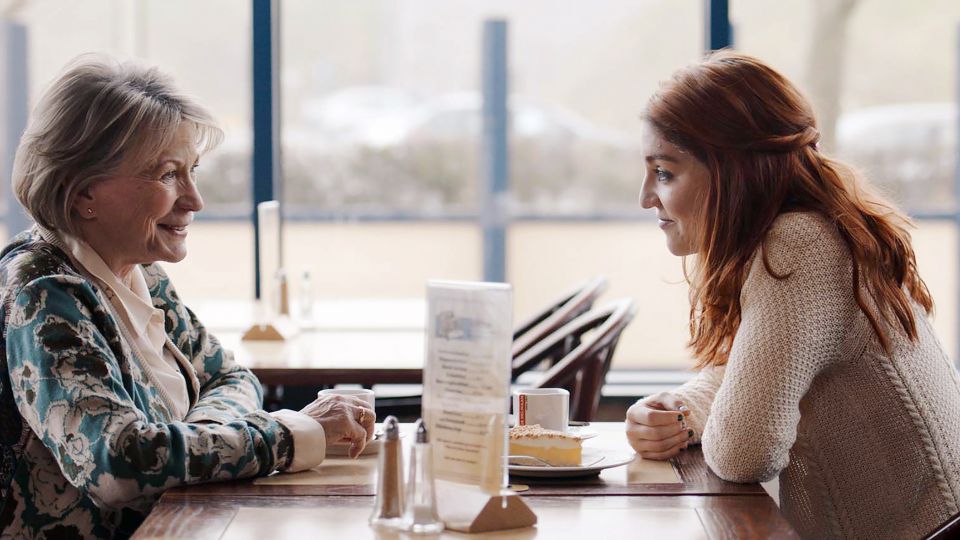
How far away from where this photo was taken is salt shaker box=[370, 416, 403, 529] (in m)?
1.50

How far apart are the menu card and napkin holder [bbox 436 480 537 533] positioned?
0.05 feet

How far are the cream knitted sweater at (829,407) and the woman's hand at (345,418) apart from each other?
519 millimetres

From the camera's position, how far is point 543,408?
6.33 ft

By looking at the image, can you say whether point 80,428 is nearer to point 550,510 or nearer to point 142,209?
point 142,209

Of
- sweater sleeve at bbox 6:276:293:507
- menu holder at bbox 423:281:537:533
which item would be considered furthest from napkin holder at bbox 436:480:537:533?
sweater sleeve at bbox 6:276:293:507

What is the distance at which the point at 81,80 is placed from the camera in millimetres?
1852

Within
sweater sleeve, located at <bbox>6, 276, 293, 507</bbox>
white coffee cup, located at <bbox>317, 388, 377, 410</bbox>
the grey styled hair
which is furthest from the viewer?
white coffee cup, located at <bbox>317, 388, 377, 410</bbox>

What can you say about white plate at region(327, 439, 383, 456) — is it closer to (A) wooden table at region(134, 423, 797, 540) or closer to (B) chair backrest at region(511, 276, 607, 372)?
(A) wooden table at region(134, 423, 797, 540)

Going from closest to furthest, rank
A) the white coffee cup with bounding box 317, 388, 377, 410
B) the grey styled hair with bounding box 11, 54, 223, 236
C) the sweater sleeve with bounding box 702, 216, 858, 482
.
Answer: the sweater sleeve with bounding box 702, 216, 858, 482 < the grey styled hair with bounding box 11, 54, 223, 236 < the white coffee cup with bounding box 317, 388, 377, 410

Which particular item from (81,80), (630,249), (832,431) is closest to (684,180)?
(832,431)

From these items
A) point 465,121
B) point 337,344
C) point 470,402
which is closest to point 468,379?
point 470,402

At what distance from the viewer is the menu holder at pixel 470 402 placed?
1438mm

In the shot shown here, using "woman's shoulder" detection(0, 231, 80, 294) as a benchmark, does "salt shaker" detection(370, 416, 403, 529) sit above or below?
below

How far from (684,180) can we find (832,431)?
0.46 m
